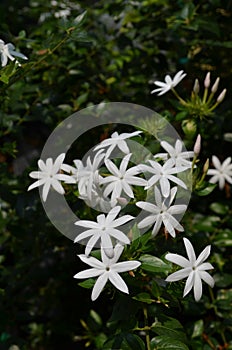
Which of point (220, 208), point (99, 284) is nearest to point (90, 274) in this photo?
point (99, 284)

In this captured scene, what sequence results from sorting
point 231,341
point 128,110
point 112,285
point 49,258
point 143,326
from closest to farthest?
point 112,285 → point 143,326 → point 231,341 → point 128,110 → point 49,258

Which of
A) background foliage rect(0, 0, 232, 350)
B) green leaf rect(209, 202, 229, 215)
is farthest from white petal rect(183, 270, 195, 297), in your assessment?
green leaf rect(209, 202, 229, 215)

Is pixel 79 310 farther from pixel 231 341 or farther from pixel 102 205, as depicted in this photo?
pixel 102 205

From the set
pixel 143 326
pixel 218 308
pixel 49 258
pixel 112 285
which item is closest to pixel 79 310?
pixel 49 258

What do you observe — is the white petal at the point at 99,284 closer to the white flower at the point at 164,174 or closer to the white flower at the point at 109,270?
the white flower at the point at 109,270

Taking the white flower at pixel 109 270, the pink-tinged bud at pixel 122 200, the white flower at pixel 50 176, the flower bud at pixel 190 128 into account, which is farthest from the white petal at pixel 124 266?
the flower bud at pixel 190 128

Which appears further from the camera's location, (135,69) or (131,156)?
(135,69)

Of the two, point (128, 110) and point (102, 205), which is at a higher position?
point (102, 205)
